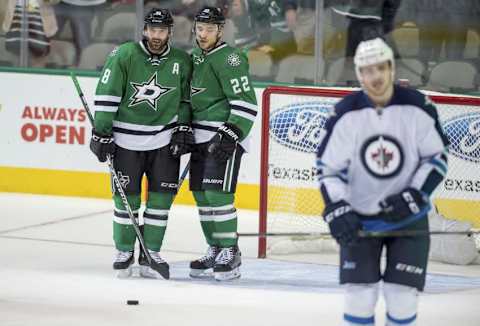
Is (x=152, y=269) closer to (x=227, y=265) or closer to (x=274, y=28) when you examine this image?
(x=227, y=265)

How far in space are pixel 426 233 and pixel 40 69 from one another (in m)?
6.17

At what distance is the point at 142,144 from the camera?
7496 millimetres

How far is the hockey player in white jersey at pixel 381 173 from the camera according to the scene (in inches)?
198

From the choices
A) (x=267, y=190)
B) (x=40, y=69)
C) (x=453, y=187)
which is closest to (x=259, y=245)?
(x=267, y=190)

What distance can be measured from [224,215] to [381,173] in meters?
2.59

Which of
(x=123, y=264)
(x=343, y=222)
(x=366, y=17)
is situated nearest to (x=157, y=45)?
(x=123, y=264)

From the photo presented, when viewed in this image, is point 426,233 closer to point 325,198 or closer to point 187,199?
point 325,198

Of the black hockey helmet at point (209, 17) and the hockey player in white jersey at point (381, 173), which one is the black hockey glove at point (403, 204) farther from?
the black hockey helmet at point (209, 17)

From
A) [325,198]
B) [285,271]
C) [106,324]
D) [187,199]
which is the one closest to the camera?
[325,198]

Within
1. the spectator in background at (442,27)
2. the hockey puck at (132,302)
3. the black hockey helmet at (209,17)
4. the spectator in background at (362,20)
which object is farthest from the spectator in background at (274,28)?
the hockey puck at (132,302)

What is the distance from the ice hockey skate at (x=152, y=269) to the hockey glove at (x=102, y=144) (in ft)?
1.94

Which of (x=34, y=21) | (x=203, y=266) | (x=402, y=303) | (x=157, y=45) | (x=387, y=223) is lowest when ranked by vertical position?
(x=203, y=266)

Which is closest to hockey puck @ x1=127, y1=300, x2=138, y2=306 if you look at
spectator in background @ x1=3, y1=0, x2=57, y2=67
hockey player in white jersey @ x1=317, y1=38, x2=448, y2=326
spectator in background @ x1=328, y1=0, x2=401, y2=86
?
hockey player in white jersey @ x1=317, y1=38, x2=448, y2=326

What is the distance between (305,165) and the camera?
8.90 meters
